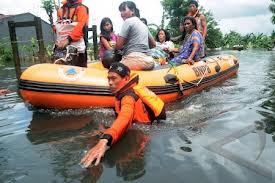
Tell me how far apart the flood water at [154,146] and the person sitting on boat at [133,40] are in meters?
0.85

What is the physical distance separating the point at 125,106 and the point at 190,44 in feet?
12.3

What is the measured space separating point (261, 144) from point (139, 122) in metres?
1.30

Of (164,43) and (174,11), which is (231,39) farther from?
(164,43)

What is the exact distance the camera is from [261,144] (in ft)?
10.7

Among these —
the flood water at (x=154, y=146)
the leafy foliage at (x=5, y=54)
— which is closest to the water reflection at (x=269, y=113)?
the flood water at (x=154, y=146)

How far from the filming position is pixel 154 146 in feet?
10.9

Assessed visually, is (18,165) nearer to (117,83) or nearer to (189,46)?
(117,83)

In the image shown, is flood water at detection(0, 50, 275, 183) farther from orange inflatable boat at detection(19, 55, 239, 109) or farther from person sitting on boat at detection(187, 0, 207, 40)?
person sitting on boat at detection(187, 0, 207, 40)

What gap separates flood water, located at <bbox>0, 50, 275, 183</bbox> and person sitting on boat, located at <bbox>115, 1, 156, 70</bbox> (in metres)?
0.85

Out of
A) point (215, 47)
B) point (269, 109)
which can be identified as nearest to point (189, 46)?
point (269, 109)

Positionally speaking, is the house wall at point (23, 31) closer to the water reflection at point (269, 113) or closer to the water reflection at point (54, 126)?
the water reflection at point (54, 126)

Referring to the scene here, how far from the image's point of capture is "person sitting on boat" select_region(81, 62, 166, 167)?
296cm

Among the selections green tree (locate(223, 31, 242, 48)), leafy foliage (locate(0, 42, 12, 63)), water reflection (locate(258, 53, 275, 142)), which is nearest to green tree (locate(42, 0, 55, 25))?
leafy foliage (locate(0, 42, 12, 63))

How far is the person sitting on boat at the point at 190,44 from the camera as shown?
6.61 meters
